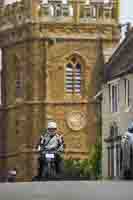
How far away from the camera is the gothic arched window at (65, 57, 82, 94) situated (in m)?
88.5

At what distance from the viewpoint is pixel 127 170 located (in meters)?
27.4

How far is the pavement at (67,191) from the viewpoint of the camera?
18344mm

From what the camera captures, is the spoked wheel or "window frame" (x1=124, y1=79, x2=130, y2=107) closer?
the spoked wheel

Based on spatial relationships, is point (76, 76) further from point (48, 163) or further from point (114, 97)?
point (48, 163)

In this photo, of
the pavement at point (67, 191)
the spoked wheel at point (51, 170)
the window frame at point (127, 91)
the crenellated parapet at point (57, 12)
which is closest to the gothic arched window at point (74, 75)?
the crenellated parapet at point (57, 12)

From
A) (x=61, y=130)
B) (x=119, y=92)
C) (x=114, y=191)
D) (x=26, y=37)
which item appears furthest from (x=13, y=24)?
(x=114, y=191)

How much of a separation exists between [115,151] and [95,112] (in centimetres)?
2256

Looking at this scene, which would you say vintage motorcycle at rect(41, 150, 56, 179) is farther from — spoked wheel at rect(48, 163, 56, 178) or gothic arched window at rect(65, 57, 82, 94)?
gothic arched window at rect(65, 57, 82, 94)

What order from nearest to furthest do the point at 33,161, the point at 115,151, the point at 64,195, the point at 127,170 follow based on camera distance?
the point at 64,195 → the point at 127,170 → the point at 115,151 → the point at 33,161

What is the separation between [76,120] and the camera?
88125 mm

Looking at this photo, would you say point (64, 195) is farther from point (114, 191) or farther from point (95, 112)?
point (95, 112)

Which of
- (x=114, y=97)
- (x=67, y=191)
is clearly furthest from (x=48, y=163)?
(x=114, y=97)

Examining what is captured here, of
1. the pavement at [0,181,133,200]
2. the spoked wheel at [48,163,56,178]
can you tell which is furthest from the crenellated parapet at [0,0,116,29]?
the pavement at [0,181,133,200]

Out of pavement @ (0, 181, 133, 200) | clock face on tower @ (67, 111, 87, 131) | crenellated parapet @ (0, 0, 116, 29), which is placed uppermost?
crenellated parapet @ (0, 0, 116, 29)
